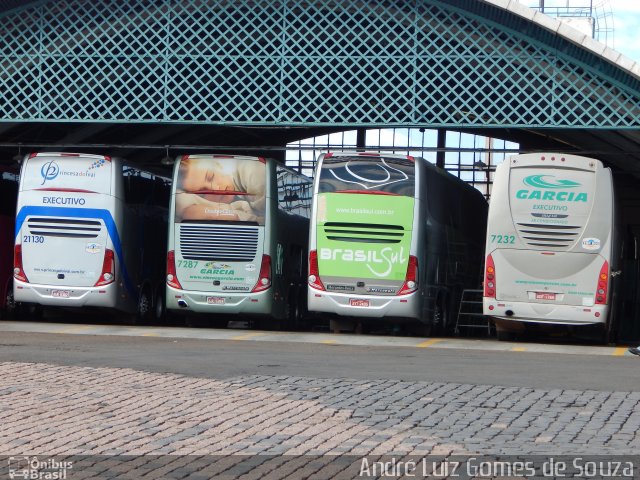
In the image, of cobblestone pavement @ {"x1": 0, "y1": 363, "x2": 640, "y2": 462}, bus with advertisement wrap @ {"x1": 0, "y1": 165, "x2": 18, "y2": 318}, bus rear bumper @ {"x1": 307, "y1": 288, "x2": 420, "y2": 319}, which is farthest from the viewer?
bus with advertisement wrap @ {"x1": 0, "y1": 165, "x2": 18, "y2": 318}

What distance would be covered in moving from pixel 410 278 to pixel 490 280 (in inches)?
64.5

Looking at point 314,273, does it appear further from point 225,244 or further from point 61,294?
point 61,294

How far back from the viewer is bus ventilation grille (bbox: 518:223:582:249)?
24641 millimetres

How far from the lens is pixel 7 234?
29750 mm

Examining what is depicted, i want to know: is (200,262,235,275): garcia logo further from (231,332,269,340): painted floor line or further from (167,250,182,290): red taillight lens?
(231,332,269,340): painted floor line

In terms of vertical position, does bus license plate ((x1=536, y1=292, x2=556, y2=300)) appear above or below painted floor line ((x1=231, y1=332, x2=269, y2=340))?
above

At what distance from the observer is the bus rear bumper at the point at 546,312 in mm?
24531

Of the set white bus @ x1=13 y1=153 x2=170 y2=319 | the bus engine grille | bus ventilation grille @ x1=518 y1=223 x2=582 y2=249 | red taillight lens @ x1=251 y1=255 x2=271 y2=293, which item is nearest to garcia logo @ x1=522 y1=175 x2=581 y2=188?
bus ventilation grille @ x1=518 y1=223 x2=582 y2=249

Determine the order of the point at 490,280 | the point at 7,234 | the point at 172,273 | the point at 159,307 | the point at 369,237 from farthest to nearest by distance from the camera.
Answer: the point at 159,307, the point at 7,234, the point at 172,273, the point at 369,237, the point at 490,280

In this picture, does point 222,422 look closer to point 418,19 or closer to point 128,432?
point 128,432

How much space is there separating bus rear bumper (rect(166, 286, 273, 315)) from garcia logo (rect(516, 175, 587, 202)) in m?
5.99

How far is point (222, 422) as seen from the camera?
396 inches

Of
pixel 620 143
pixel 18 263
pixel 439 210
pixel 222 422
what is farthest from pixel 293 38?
pixel 222 422

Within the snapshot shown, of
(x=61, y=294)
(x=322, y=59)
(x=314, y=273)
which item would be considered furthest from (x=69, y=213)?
(x=322, y=59)
